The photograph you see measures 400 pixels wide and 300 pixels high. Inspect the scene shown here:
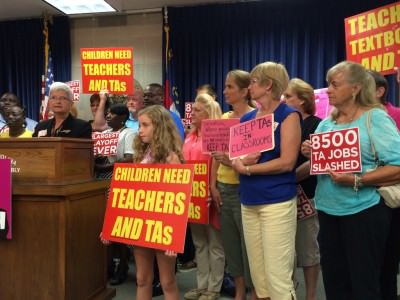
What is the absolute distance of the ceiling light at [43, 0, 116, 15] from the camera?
535 centimetres

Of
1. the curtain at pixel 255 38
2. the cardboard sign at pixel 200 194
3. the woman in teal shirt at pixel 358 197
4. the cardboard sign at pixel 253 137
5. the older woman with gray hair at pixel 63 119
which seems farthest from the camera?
the curtain at pixel 255 38

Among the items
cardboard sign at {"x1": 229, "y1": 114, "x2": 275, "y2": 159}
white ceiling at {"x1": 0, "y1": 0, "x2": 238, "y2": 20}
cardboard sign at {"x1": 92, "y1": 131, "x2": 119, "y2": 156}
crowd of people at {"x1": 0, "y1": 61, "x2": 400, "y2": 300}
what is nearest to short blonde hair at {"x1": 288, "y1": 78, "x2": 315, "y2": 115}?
crowd of people at {"x1": 0, "y1": 61, "x2": 400, "y2": 300}

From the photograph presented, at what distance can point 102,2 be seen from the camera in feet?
17.5

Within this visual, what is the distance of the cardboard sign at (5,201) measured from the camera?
6.97 feet

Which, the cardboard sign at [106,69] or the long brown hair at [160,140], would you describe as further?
the cardboard sign at [106,69]

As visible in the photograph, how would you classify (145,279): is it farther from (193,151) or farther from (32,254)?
(193,151)

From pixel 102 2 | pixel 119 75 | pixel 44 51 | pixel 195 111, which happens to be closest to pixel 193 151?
pixel 195 111

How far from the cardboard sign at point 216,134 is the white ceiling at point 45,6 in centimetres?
367

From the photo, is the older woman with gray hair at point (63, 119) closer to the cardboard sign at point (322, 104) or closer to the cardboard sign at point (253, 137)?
the cardboard sign at point (253, 137)

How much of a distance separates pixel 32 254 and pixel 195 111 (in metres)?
1.31

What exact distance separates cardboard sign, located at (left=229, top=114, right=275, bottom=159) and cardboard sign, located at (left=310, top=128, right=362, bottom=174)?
0.20 meters

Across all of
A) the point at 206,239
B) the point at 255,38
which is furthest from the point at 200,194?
the point at 255,38

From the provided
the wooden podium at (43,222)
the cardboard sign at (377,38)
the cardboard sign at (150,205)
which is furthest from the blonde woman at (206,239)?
the cardboard sign at (377,38)

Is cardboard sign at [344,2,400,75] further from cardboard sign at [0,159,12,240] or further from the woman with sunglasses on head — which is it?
the woman with sunglasses on head
